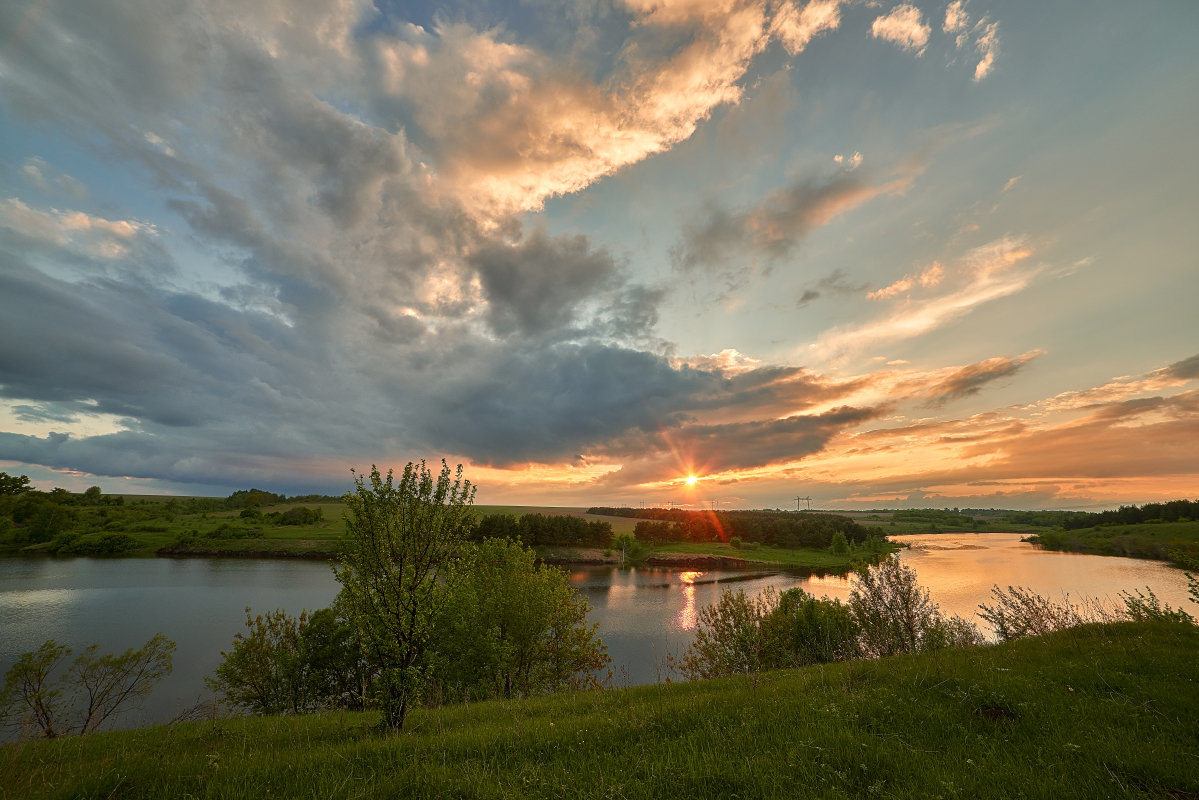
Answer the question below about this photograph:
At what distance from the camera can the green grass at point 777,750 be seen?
21.5 ft

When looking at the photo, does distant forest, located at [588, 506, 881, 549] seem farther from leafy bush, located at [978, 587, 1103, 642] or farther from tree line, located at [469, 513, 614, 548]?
leafy bush, located at [978, 587, 1103, 642]

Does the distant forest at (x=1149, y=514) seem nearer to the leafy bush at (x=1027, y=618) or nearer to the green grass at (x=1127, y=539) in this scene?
the green grass at (x=1127, y=539)

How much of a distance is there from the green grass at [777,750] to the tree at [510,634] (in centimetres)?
1995

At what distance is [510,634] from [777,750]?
3054 cm

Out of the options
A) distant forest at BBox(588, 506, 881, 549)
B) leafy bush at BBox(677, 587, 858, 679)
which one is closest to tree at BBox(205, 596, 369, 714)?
leafy bush at BBox(677, 587, 858, 679)

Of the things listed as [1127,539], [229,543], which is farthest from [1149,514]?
[229,543]

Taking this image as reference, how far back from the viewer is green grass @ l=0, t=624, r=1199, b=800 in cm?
657

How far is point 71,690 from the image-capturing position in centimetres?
3847

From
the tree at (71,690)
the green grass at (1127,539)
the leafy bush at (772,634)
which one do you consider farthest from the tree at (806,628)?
the green grass at (1127,539)

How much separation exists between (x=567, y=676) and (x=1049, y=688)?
32475 mm

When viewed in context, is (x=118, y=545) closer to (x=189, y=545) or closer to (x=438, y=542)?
(x=189, y=545)

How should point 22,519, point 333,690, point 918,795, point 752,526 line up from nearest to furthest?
point 918,795 < point 333,690 < point 22,519 < point 752,526

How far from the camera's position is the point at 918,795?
240 inches

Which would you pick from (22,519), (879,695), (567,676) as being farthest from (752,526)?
(22,519)
